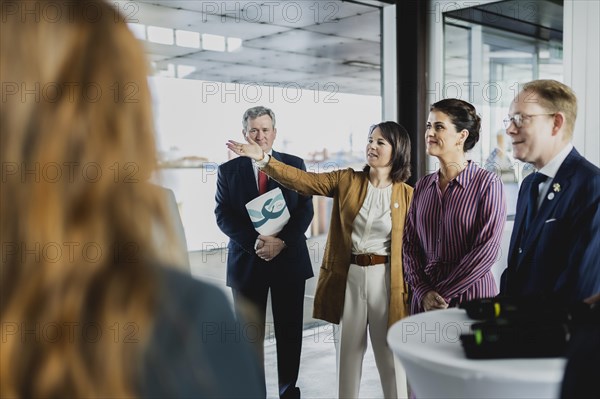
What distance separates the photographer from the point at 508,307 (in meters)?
1.80

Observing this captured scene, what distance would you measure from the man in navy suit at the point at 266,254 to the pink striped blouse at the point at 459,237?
0.83 metres

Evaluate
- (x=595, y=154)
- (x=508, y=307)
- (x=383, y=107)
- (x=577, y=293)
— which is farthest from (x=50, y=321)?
(x=383, y=107)

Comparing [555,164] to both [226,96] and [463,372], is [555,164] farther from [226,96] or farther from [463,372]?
[226,96]

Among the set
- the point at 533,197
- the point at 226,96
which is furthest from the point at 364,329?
the point at 226,96

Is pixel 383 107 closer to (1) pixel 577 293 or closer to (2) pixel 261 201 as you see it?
(2) pixel 261 201

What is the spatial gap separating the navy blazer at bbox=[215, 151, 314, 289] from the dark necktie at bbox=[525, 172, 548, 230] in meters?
1.55

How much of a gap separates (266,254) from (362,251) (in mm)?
608

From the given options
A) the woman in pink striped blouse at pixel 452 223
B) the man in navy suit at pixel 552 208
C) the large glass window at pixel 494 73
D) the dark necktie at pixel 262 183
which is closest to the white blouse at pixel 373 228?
the woman in pink striped blouse at pixel 452 223

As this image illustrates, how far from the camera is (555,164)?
2373 millimetres

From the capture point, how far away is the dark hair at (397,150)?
133 inches

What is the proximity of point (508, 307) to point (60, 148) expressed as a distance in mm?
1495

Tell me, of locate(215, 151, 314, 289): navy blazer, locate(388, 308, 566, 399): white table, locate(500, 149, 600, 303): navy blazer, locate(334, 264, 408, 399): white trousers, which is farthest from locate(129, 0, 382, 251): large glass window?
locate(388, 308, 566, 399): white table

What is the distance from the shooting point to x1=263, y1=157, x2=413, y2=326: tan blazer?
10.7 ft

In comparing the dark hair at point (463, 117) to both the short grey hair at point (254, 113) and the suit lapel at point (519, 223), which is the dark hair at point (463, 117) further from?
the short grey hair at point (254, 113)
